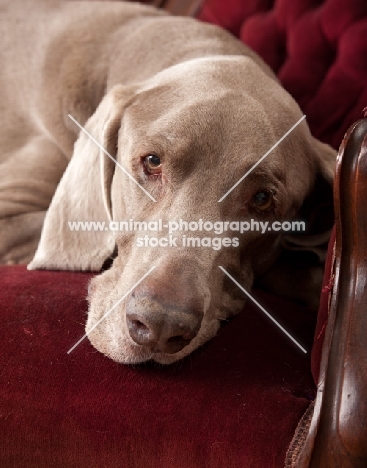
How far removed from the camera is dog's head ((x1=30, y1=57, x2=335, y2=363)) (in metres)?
1.42

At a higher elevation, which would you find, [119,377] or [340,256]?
[340,256]

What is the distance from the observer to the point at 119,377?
141cm

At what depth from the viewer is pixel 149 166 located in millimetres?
1724

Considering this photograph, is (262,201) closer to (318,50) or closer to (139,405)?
(139,405)

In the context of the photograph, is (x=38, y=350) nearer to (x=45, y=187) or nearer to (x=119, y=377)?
(x=119, y=377)

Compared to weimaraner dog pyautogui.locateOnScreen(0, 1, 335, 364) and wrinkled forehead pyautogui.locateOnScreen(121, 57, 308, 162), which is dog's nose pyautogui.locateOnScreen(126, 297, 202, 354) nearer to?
weimaraner dog pyautogui.locateOnScreen(0, 1, 335, 364)

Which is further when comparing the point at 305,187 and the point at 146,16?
the point at 146,16

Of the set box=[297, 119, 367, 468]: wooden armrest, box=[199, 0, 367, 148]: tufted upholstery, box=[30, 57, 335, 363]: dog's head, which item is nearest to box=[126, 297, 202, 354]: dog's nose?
box=[30, 57, 335, 363]: dog's head

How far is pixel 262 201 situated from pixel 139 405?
68cm

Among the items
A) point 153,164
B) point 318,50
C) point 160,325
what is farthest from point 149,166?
point 318,50

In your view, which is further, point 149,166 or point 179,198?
point 149,166

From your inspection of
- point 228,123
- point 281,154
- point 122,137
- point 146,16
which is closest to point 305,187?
point 281,154

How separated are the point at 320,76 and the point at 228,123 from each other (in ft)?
3.22

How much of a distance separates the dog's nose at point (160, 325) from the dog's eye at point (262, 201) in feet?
1.47
